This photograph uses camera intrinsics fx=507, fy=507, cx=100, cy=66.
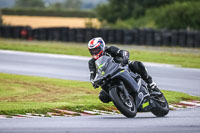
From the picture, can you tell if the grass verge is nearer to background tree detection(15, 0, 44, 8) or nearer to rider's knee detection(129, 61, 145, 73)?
rider's knee detection(129, 61, 145, 73)

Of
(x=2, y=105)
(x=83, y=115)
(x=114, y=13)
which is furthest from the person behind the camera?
(x=114, y=13)

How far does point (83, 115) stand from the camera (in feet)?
32.1

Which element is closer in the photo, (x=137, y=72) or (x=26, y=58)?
(x=137, y=72)

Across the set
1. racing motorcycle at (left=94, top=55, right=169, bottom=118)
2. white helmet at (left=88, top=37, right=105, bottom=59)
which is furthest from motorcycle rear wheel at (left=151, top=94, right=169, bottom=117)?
white helmet at (left=88, top=37, right=105, bottom=59)

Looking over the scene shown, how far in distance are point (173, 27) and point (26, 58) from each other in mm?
22482

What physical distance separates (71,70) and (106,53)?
9906 mm

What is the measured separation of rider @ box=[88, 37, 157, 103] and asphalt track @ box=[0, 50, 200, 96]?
450 cm

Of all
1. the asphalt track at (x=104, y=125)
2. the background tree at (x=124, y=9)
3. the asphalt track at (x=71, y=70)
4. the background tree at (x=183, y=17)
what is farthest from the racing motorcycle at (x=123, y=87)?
the background tree at (x=124, y=9)

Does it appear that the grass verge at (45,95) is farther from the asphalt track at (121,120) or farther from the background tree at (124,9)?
the background tree at (124,9)

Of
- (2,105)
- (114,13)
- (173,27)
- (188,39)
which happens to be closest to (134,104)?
(2,105)

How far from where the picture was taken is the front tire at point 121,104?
8.32 m

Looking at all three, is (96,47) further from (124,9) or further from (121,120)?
(124,9)

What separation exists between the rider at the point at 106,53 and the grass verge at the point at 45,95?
1604 millimetres

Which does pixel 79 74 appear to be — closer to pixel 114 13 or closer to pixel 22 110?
pixel 22 110
